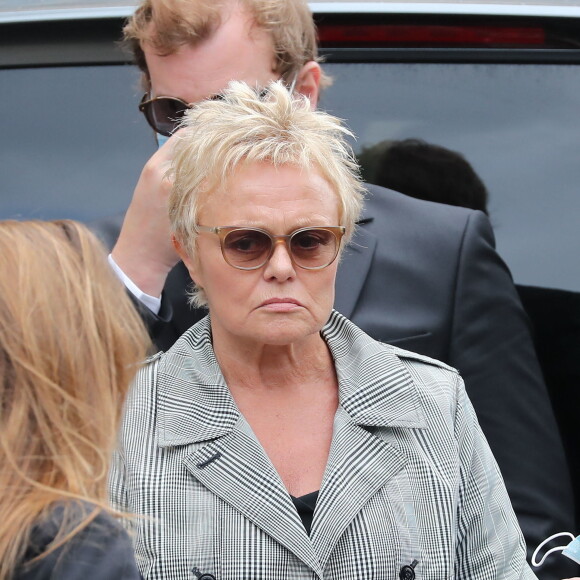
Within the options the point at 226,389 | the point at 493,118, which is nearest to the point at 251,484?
the point at 226,389

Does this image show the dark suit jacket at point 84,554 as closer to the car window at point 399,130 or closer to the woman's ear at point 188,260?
the woman's ear at point 188,260

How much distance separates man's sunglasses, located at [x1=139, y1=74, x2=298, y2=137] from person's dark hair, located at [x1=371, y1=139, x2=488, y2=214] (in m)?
0.41

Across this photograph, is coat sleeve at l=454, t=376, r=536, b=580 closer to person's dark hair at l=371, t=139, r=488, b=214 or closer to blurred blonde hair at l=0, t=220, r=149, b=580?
person's dark hair at l=371, t=139, r=488, b=214

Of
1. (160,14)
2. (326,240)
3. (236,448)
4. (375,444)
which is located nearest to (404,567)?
(375,444)

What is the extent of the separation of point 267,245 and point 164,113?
0.62 m

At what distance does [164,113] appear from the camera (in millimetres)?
2820

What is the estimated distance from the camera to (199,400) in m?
2.46

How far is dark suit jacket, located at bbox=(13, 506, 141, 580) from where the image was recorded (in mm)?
1579

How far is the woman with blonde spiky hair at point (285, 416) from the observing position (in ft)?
7.48

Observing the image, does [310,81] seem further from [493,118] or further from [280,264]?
[280,264]

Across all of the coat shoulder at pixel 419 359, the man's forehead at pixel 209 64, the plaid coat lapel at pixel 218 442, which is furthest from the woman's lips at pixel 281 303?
the man's forehead at pixel 209 64

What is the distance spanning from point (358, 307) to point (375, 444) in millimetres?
501

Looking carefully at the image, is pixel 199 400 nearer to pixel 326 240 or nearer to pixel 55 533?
pixel 326 240

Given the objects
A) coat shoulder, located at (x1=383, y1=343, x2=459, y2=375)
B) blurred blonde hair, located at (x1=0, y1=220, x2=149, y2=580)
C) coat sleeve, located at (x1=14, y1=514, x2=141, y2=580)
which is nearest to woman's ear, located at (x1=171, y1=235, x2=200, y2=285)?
coat shoulder, located at (x1=383, y1=343, x2=459, y2=375)
